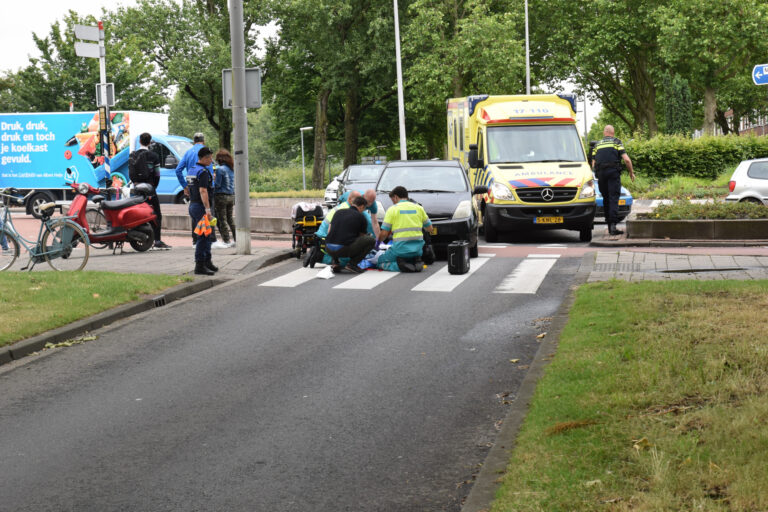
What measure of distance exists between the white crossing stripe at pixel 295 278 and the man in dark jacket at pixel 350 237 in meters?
0.45

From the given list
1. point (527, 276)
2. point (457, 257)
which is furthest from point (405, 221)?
point (527, 276)

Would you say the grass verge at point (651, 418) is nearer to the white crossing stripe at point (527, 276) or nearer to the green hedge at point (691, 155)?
the white crossing stripe at point (527, 276)

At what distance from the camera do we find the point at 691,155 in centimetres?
3591

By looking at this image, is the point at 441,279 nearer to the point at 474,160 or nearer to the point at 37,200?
the point at 474,160

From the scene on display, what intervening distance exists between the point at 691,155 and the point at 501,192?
20312mm

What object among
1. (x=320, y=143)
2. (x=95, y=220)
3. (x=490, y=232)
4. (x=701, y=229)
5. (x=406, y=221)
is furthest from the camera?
(x=320, y=143)

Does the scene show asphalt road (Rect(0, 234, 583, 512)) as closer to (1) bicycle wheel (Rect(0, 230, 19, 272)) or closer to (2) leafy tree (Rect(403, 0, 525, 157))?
(1) bicycle wheel (Rect(0, 230, 19, 272))

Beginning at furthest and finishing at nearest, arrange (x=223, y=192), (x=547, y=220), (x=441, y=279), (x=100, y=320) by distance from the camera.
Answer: (x=547, y=220)
(x=223, y=192)
(x=441, y=279)
(x=100, y=320)

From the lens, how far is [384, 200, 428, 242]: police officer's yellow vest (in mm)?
A: 14141

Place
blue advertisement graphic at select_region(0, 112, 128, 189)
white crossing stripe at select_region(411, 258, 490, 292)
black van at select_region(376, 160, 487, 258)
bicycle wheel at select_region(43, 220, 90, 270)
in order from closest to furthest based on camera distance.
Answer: white crossing stripe at select_region(411, 258, 490, 292), bicycle wheel at select_region(43, 220, 90, 270), black van at select_region(376, 160, 487, 258), blue advertisement graphic at select_region(0, 112, 128, 189)

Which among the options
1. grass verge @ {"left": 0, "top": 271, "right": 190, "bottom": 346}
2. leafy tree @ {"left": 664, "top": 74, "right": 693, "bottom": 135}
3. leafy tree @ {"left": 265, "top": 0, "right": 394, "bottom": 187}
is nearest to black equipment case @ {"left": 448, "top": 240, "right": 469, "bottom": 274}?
grass verge @ {"left": 0, "top": 271, "right": 190, "bottom": 346}

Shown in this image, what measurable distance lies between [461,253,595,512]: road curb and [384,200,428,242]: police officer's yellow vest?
5.30 meters

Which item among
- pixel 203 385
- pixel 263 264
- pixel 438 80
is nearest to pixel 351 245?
pixel 263 264

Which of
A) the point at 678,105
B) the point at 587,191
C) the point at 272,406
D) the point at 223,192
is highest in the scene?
the point at 678,105
